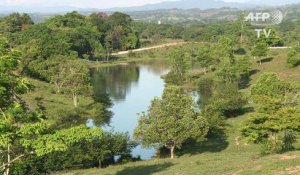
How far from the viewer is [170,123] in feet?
129

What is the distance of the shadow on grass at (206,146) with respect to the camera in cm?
4278

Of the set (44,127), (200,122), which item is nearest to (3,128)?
(44,127)

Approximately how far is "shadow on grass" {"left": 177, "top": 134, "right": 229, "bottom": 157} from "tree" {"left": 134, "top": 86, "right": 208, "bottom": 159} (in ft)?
6.72

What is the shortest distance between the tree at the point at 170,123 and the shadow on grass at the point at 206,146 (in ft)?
6.72

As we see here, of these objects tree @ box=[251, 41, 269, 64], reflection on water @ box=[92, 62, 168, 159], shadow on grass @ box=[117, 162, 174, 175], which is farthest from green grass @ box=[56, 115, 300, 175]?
tree @ box=[251, 41, 269, 64]

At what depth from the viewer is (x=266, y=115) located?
34.2 metres

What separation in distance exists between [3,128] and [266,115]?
887 inches

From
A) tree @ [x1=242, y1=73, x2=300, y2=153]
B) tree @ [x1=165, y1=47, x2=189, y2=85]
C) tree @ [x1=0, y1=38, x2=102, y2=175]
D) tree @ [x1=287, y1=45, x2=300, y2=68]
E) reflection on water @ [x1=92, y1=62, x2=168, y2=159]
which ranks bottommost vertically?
reflection on water @ [x1=92, y1=62, x2=168, y2=159]

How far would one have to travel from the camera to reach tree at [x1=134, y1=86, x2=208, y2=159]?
39531mm

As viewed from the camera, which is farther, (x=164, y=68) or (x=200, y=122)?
(x=164, y=68)

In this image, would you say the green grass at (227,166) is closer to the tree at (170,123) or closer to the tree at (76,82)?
the tree at (170,123)

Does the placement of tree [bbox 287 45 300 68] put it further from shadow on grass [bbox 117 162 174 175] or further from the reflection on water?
shadow on grass [bbox 117 162 174 175]

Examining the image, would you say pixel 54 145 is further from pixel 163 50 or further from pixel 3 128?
pixel 163 50

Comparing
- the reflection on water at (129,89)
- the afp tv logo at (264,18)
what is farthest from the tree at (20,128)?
the afp tv logo at (264,18)
